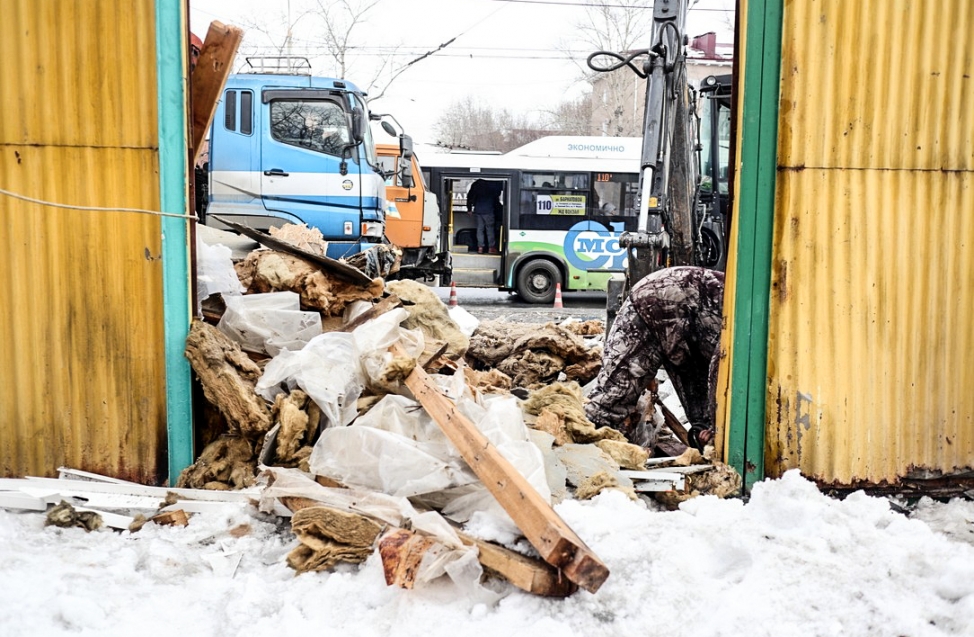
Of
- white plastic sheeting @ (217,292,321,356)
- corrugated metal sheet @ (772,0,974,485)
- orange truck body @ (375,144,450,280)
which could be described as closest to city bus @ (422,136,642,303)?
orange truck body @ (375,144,450,280)

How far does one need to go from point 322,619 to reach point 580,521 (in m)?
1.03

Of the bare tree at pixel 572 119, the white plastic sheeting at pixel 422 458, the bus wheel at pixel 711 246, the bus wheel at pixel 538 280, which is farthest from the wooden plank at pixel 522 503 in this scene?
the bare tree at pixel 572 119

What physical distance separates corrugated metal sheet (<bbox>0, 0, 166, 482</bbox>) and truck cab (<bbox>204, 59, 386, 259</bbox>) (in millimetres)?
7871

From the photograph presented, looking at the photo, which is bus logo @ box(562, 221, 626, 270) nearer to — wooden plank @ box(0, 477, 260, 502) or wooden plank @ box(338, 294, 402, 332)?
wooden plank @ box(338, 294, 402, 332)

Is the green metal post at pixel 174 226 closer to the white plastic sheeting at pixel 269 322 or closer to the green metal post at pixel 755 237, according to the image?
the white plastic sheeting at pixel 269 322

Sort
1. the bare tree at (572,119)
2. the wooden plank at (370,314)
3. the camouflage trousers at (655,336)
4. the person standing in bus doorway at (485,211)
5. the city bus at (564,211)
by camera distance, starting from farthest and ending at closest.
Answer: the bare tree at (572,119) → the person standing in bus doorway at (485,211) → the city bus at (564,211) → the camouflage trousers at (655,336) → the wooden plank at (370,314)

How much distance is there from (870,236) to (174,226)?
2.95 metres

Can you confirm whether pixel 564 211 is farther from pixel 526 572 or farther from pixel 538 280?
pixel 526 572

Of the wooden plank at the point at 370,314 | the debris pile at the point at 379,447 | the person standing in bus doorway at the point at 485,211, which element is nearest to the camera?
the debris pile at the point at 379,447

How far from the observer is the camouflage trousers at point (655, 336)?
4793mm

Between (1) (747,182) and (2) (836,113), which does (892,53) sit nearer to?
(2) (836,113)

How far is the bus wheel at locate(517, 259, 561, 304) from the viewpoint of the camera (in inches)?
640

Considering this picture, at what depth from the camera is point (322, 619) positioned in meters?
2.45

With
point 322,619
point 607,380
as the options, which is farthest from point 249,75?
point 322,619
